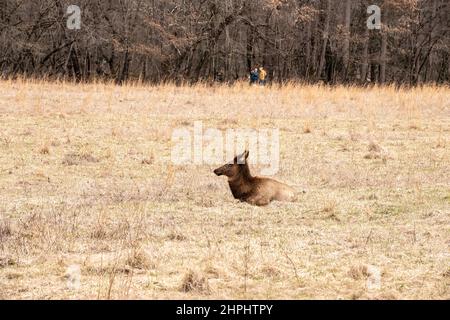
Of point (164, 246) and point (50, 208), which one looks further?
point (50, 208)

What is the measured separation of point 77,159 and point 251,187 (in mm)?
4094

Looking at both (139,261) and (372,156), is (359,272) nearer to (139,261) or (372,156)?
(139,261)

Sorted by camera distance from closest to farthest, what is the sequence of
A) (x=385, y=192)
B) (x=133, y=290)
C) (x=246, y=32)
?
(x=133, y=290) < (x=385, y=192) < (x=246, y=32)

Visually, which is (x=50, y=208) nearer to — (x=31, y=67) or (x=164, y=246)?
(x=164, y=246)

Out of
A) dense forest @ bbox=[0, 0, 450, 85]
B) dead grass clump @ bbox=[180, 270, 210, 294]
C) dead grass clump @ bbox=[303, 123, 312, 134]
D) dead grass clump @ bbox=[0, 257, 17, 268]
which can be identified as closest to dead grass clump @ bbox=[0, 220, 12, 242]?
dead grass clump @ bbox=[0, 257, 17, 268]

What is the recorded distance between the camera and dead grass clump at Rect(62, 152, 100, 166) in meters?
12.3

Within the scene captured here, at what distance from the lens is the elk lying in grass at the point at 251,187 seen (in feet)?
30.4

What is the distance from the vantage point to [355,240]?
294 inches

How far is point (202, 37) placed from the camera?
105 ft

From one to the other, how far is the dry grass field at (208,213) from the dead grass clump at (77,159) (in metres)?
0.02

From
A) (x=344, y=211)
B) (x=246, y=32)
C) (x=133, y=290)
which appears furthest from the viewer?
(x=246, y=32)
